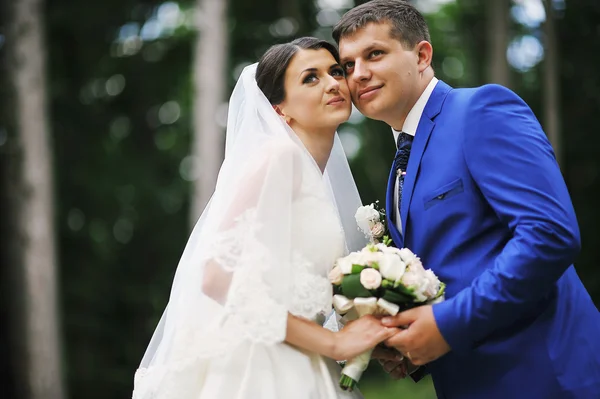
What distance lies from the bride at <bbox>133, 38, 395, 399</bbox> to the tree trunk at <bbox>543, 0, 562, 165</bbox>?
349 inches

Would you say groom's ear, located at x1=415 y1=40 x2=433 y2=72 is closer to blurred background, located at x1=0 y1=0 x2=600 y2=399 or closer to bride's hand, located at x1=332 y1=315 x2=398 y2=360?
bride's hand, located at x1=332 y1=315 x2=398 y2=360

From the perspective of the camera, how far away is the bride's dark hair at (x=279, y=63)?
356 centimetres

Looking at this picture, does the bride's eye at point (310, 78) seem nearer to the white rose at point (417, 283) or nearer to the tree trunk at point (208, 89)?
the white rose at point (417, 283)

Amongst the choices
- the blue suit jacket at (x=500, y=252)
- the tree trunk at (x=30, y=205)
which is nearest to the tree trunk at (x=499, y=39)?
the tree trunk at (x=30, y=205)

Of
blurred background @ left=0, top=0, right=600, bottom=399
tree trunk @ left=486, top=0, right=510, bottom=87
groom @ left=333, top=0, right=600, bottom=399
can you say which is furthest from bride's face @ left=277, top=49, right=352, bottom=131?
tree trunk @ left=486, top=0, right=510, bottom=87

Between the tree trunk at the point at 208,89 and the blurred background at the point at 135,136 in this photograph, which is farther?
the blurred background at the point at 135,136

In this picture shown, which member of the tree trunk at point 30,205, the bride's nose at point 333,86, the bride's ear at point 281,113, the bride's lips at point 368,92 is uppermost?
the bride's nose at point 333,86

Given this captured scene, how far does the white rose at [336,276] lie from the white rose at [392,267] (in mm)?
Result: 179

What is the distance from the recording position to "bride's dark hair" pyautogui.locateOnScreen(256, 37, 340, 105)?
3.56m

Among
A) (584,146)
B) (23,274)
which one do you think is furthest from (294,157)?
(584,146)

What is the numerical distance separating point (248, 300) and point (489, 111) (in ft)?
4.00

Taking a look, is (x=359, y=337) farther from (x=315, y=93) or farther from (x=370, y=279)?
(x=315, y=93)

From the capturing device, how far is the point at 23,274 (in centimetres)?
1255

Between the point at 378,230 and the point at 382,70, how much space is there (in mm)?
728
